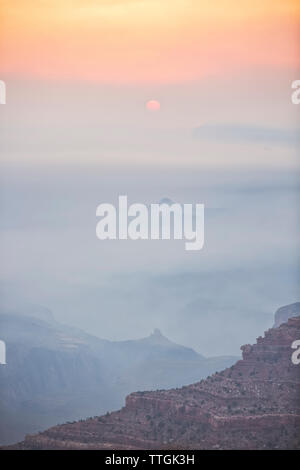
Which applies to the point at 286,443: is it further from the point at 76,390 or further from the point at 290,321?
the point at 76,390

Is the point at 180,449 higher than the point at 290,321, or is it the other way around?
the point at 290,321

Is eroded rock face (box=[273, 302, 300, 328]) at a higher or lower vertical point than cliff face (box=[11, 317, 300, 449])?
higher

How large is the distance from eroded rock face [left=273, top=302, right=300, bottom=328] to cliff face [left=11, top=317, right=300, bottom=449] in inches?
17.7

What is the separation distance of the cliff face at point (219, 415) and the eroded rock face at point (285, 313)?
1.47 feet

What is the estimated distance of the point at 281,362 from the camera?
26.6 meters

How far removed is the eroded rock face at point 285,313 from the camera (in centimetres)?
2719

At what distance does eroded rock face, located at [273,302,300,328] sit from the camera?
27192 millimetres

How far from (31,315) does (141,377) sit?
13.4 ft

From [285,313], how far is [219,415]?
3.20 meters

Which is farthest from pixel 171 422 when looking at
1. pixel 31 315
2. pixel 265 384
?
pixel 31 315

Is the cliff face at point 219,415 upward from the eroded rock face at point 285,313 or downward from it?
downward

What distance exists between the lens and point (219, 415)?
992 inches

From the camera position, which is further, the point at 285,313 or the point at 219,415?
the point at 285,313
